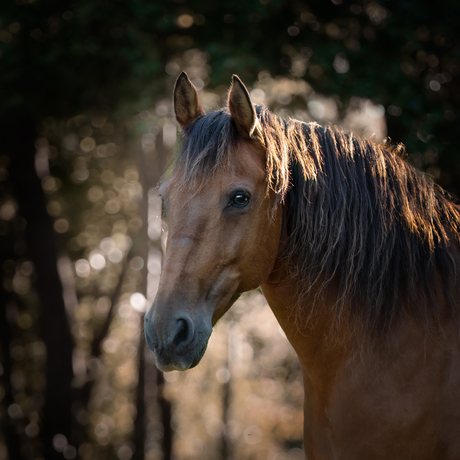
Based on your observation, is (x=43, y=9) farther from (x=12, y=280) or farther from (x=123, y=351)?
(x=123, y=351)

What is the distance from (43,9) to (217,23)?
2708 millimetres

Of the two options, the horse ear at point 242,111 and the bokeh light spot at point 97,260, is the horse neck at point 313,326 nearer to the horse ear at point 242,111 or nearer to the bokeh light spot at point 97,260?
the horse ear at point 242,111

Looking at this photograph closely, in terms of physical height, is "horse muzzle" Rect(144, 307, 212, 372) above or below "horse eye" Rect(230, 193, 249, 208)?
below

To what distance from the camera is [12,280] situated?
1035cm

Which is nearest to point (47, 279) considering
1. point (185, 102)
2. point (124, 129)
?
point (124, 129)

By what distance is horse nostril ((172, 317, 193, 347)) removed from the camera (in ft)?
5.53

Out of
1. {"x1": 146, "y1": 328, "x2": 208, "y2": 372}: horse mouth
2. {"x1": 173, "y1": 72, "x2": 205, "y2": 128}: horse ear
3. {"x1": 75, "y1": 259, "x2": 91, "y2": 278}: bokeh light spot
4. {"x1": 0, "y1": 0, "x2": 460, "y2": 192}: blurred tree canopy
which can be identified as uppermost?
{"x1": 0, "y1": 0, "x2": 460, "y2": 192}: blurred tree canopy

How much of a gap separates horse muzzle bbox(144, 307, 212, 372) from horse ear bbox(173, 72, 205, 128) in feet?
3.92

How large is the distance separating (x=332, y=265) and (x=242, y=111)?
941 mm

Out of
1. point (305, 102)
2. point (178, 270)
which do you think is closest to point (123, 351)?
point (305, 102)

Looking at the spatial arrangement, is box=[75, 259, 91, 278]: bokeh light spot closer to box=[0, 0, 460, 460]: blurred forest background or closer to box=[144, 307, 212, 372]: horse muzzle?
box=[0, 0, 460, 460]: blurred forest background

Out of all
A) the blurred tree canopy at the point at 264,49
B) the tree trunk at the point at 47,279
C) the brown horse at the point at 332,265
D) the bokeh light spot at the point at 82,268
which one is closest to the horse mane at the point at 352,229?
the brown horse at the point at 332,265

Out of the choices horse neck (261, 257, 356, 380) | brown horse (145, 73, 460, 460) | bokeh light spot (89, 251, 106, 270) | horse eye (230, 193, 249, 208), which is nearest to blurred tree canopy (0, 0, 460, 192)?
brown horse (145, 73, 460, 460)

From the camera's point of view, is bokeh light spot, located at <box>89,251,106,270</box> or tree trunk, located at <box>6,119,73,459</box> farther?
bokeh light spot, located at <box>89,251,106,270</box>
